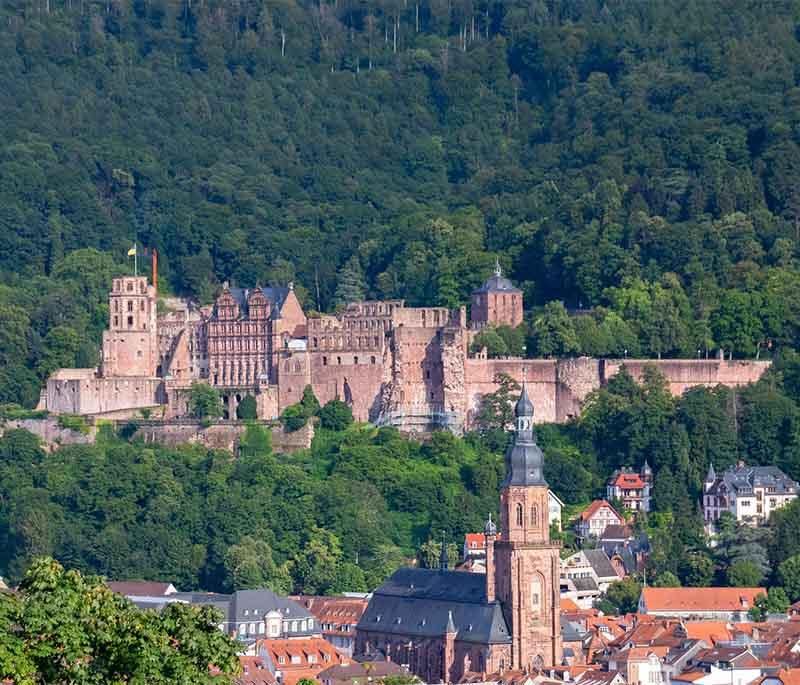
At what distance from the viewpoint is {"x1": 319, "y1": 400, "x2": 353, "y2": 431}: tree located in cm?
9175

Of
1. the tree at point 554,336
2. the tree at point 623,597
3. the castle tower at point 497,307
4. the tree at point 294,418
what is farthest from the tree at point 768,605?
the castle tower at point 497,307

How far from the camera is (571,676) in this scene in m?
71.2

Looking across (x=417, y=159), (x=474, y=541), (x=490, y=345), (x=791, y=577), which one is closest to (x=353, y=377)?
(x=490, y=345)

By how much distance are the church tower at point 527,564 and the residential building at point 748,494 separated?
12.8m

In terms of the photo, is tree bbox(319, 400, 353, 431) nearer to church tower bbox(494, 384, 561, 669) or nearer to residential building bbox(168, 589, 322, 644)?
residential building bbox(168, 589, 322, 644)

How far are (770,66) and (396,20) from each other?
26.7 metres

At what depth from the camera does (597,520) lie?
88.9 m

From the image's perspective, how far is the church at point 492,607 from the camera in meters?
73.9

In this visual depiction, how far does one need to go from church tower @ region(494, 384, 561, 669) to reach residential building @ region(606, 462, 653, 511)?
13.3 meters

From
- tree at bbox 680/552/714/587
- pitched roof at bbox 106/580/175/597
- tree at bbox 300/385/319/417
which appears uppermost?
tree at bbox 300/385/319/417

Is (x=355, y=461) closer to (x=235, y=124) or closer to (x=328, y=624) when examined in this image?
(x=328, y=624)

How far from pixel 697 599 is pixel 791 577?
11.3 feet

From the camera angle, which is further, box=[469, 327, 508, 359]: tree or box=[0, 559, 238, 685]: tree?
→ box=[469, 327, 508, 359]: tree

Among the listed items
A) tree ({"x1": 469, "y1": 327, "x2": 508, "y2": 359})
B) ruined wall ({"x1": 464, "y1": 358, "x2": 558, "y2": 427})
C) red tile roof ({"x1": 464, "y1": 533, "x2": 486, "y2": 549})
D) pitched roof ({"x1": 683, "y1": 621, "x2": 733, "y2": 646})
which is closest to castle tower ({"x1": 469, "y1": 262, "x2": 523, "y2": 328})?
tree ({"x1": 469, "y1": 327, "x2": 508, "y2": 359})
